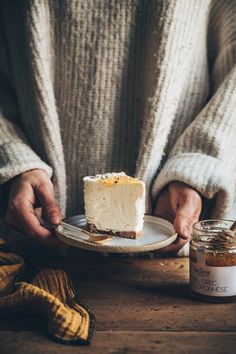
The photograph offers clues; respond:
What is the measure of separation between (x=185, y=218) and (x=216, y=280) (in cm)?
13

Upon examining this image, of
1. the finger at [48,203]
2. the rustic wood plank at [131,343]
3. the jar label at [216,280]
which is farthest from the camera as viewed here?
the finger at [48,203]

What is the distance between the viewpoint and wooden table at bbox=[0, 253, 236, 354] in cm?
71

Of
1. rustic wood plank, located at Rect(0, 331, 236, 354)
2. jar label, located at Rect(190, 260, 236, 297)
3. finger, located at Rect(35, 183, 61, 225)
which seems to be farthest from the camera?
finger, located at Rect(35, 183, 61, 225)

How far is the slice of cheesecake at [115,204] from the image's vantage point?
1.00 m

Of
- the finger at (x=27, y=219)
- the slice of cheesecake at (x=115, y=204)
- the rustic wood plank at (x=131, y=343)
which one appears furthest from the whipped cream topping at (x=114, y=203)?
the rustic wood plank at (x=131, y=343)

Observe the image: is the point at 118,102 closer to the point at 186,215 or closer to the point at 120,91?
the point at 120,91

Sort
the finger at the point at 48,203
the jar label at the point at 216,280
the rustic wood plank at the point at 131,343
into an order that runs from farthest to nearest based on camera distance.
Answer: the finger at the point at 48,203 < the jar label at the point at 216,280 < the rustic wood plank at the point at 131,343

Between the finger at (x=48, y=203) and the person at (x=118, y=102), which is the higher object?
the person at (x=118, y=102)

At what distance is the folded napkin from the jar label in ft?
→ 0.61

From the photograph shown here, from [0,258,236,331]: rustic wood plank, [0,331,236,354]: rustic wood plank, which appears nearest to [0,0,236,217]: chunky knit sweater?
[0,258,236,331]: rustic wood plank

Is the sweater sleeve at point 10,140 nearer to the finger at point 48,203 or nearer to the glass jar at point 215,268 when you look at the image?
the finger at point 48,203

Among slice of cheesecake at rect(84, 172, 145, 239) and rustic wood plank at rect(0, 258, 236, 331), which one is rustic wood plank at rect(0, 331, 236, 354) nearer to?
rustic wood plank at rect(0, 258, 236, 331)

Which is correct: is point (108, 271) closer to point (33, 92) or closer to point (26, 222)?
point (26, 222)

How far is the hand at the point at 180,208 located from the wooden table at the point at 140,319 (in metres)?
0.08
